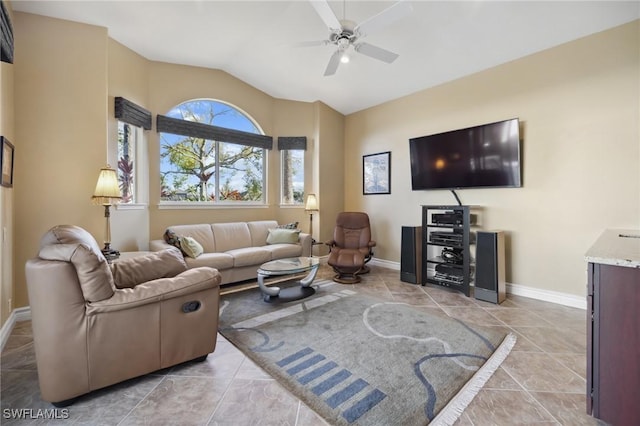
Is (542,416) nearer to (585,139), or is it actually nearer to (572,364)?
(572,364)

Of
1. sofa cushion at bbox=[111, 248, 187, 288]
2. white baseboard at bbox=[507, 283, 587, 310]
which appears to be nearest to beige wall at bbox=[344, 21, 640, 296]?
white baseboard at bbox=[507, 283, 587, 310]

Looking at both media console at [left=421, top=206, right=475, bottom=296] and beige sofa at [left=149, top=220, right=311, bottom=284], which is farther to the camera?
beige sofa at [left=149, top=220, right=311, bottom=284]

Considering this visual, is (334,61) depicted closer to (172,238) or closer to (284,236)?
(284,236)

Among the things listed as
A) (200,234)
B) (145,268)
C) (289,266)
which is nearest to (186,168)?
(200,234)

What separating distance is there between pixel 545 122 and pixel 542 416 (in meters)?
3.20

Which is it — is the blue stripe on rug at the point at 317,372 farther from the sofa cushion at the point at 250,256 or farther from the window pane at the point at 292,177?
the window pane at the point at 292,177

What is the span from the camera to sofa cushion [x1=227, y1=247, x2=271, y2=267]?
3740mm

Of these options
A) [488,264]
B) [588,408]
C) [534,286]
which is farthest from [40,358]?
[534,286]

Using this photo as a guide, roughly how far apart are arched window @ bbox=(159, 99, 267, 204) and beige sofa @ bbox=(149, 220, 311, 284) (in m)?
0.63

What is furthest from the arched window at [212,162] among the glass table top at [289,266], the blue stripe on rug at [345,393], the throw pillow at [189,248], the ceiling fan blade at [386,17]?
the blue stripe on rug at [345,393]

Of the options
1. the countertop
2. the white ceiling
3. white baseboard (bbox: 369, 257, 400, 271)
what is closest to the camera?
the countertop

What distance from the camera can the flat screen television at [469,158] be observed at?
131 inches

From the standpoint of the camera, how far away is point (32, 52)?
2.65 m

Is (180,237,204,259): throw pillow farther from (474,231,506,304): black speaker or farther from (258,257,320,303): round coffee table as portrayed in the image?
(474,231,506,304): black speaker
